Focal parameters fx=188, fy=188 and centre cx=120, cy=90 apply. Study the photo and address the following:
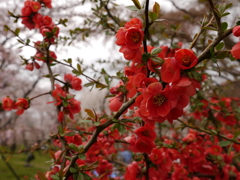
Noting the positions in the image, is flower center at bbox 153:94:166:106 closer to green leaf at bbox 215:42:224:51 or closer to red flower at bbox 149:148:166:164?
green leaf at bbox 215:42:224:51

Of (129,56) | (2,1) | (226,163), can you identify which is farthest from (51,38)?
(2,1)

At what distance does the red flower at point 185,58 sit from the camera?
10.5 inches

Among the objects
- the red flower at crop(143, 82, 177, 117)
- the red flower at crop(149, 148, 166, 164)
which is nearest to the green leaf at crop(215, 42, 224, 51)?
the red flower at crop(143, 82, 177, 117)

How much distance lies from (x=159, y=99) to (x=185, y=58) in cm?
7

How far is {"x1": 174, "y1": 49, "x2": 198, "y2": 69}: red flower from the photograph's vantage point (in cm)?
27

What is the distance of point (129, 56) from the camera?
32cm

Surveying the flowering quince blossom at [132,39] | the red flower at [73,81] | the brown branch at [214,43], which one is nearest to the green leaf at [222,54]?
the brown branch at [214,43]

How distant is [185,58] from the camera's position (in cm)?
27

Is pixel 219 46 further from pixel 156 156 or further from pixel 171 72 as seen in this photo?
pixel 156 156

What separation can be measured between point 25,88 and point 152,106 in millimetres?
5604

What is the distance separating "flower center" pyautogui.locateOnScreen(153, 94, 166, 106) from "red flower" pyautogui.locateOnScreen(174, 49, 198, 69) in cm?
5

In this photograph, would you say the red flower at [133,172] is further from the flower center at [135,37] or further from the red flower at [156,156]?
the flower center at [135,37]

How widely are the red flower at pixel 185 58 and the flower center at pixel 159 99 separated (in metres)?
0.05

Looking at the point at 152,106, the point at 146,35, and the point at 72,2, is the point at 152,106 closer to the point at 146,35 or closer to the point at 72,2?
the point at 146,35
